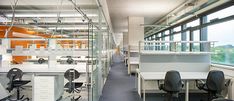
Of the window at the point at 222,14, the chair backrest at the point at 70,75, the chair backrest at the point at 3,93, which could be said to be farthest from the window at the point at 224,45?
the chair backrest at the point at 3,93

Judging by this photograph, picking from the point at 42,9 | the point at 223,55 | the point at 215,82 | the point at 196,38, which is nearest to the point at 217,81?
the point at 215,82

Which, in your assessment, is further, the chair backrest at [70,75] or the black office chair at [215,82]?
the chair backrest at [70,75]

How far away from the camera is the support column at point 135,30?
28.9 ft

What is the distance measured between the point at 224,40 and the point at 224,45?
0.15m

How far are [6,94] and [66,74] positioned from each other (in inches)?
68.0

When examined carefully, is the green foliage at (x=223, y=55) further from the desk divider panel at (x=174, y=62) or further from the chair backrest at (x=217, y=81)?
the chair backrest at (x=217, y=81)

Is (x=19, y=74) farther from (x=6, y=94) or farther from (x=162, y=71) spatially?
(x=162, y=71)

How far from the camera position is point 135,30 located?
8.84 meters

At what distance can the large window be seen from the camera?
4.54m

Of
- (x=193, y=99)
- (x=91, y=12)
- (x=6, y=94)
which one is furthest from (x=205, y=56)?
(x=6, y=94)

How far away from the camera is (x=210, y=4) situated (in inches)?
198

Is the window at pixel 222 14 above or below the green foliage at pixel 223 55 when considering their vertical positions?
above

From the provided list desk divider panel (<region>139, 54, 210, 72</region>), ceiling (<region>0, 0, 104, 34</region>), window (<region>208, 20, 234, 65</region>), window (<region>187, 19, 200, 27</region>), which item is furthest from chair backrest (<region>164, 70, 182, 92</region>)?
window (<region>187, 19, 200, 27</region>)

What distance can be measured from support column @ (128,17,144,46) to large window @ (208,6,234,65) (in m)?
3.84
